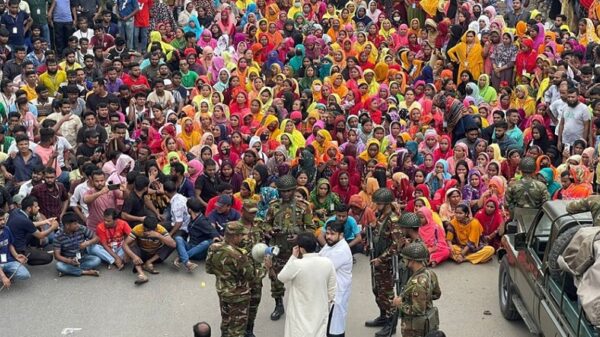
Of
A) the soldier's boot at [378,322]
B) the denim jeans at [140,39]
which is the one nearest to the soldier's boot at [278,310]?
the soldier's boot at [378,322]

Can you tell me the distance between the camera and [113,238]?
12.6 meters

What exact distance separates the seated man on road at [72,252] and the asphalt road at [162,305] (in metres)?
0.11

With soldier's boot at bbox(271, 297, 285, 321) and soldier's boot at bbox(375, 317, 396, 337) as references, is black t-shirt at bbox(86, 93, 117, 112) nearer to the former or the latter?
soldier's boot at bbox(271, 297, 285, 321)

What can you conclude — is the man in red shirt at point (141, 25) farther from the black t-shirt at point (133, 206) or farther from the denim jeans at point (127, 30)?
the black t-shirt at point (133, 206)

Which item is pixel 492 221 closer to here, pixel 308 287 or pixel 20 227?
pixel 308 287

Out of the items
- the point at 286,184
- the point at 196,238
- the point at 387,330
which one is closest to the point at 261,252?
the point at 286,184

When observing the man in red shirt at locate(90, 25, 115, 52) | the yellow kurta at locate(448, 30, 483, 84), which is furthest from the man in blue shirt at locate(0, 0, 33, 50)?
the yellow kurta at locate(448, 30, 483, 84)

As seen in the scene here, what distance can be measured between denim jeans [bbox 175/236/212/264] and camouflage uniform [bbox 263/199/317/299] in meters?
1.78

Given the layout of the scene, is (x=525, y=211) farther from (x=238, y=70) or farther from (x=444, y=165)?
(x=238, y=70)

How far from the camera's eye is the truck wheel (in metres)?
11.2

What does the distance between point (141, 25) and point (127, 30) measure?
0.32m

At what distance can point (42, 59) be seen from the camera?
18.3m

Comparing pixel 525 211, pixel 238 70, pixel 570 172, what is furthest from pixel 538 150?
pixel 238 70

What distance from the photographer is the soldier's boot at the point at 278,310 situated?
11.4 m
